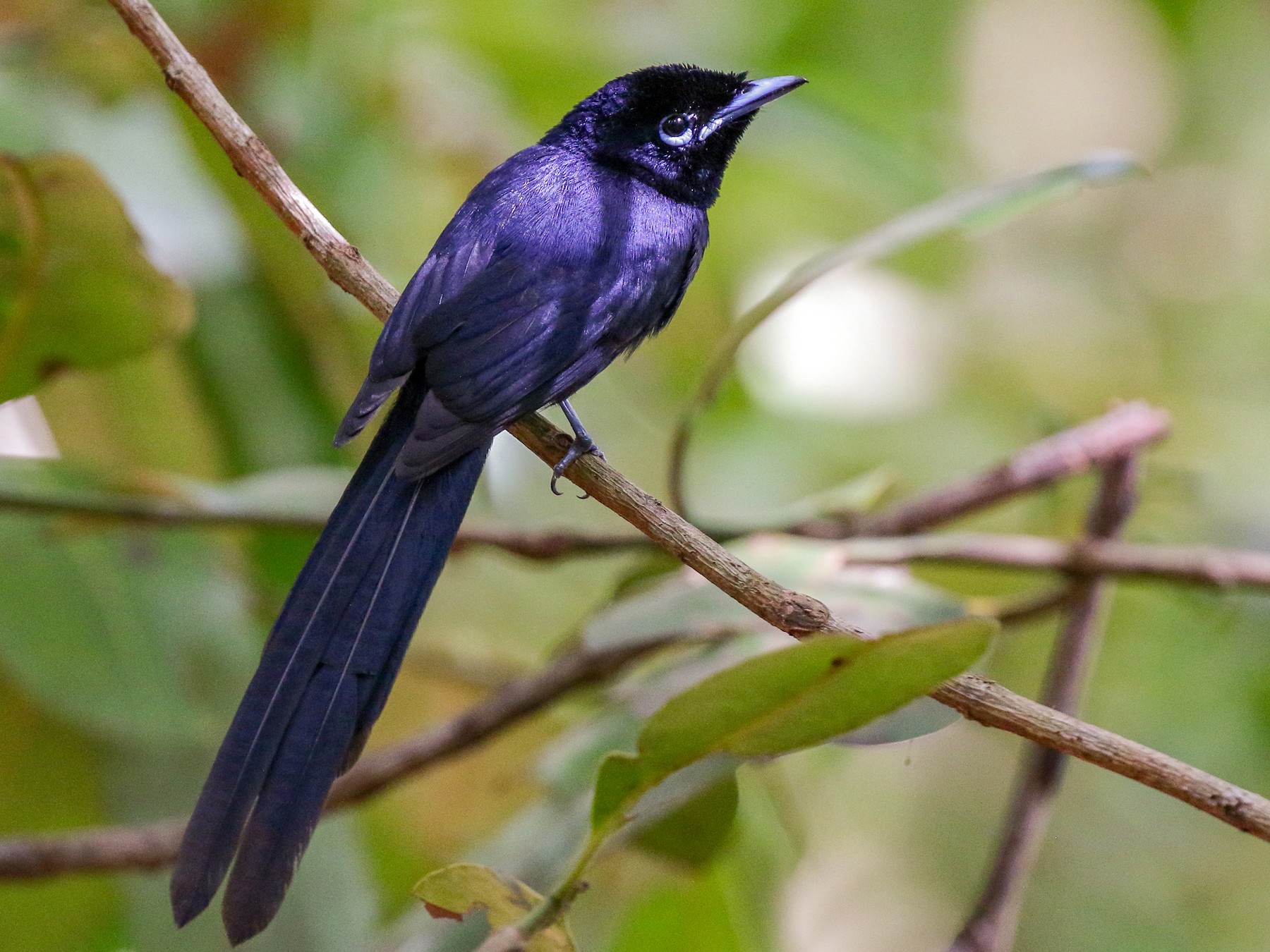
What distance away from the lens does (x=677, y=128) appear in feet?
→ 8.73

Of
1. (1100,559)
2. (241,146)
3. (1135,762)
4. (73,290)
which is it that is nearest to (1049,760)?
(1100,559)

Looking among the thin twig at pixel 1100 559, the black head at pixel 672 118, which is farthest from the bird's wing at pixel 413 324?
the thin twig at pixel 1100 559

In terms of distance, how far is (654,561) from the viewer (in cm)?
260

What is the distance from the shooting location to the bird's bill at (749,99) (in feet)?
8.59

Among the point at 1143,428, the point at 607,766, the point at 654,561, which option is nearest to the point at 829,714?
the point at 607,766

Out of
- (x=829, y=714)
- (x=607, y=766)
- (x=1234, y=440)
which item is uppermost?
(x=1234, y=440)

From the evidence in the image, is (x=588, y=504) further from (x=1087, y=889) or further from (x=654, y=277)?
(x=1087, y=889)

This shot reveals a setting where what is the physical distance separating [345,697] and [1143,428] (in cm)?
162

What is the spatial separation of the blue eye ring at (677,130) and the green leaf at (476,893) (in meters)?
1.66

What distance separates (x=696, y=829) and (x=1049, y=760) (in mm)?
673

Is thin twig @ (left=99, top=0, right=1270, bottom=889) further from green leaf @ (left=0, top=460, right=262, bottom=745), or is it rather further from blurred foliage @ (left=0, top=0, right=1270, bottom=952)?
green leaf @ (left=0, top=460, right=262, bottom=745)

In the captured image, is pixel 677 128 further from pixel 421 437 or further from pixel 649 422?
pixel 421 437

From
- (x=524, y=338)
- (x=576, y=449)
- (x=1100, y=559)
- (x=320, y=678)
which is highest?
(x=1100, y=559)

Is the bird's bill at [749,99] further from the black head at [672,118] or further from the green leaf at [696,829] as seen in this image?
the green leaf at [696,829]
